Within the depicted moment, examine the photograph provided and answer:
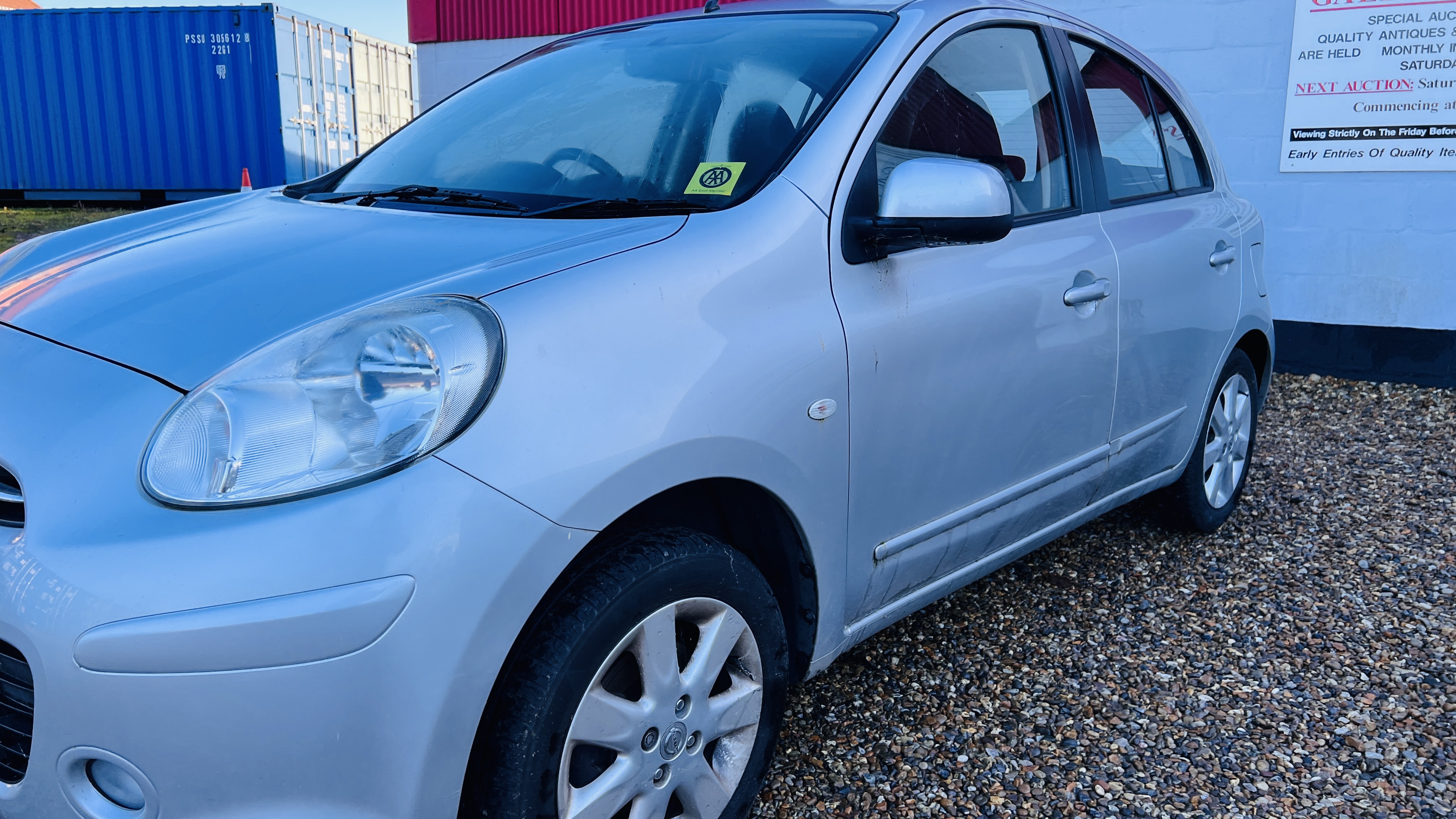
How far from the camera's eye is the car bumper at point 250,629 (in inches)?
51.1

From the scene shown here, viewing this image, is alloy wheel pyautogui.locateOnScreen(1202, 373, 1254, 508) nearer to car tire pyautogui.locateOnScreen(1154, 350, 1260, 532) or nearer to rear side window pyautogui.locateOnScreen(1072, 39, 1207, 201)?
car tire pyautogui.locateOnScreen(1154, 350, 1260, 532)

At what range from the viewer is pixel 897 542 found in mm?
2178

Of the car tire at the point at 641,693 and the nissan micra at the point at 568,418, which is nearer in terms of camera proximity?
the nissan micra at the point at 568,418

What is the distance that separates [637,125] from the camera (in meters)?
2.35

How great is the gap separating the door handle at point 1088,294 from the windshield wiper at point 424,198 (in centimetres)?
128

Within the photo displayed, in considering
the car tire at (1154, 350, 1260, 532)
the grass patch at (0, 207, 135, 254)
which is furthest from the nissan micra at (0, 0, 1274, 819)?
the grass patch at (0, 207, 135, 254)

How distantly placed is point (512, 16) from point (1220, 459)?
8.02 m

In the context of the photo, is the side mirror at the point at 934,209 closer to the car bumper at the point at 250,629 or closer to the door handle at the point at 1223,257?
the car bumper at the point at 250,629

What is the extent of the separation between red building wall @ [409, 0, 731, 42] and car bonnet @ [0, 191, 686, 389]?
814 centimetres

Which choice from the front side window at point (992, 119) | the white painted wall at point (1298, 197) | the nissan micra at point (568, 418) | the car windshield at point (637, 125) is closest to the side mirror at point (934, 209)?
the nissan micra at point (568, 418)

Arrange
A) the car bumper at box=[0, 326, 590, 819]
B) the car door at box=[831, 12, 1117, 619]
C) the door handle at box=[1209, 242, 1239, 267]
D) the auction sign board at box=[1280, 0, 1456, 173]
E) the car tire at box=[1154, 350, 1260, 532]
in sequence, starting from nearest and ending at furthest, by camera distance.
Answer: the car bumper at box=[0, 326, 590, 819]
the car door at box=[831, 12, 1117, 619]
the door handle at box=[1209, 242, 1239, 267]
the car tire at box=[1154, 350, 1260, 532]
the auction sign board at box=[1280, 0, 1456, 173]

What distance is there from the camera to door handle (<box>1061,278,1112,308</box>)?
2.51 m

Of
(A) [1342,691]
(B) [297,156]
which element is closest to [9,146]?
(B) [297,156]

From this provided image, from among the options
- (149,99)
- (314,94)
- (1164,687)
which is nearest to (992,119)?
(1164,687)
